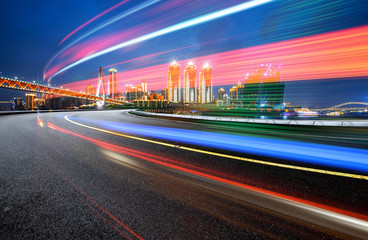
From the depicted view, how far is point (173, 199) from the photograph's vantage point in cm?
218

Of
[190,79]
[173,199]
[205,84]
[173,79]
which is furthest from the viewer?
[190,79]

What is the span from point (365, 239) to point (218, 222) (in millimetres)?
1438

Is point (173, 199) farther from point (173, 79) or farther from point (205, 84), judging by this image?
point (205, 84)

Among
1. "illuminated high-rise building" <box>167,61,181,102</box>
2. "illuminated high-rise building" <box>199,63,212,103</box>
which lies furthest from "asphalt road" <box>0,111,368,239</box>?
"illuminated high-rise building" <box>199,63,212,103</box>

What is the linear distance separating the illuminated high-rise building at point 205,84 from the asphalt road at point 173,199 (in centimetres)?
13084

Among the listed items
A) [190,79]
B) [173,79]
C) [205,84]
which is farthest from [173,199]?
[190,79]

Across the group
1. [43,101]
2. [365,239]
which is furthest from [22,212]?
[43,101]

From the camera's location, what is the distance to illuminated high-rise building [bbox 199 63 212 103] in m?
134

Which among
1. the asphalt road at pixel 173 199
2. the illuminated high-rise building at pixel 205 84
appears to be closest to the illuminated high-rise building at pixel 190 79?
the illuminated high-rise building at pixel 205 84

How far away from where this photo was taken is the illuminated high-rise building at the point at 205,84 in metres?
134

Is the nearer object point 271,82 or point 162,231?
point 162,231

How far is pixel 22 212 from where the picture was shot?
189 centimetres

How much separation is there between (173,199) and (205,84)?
465 feet

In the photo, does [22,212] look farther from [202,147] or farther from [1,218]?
[202,147]
